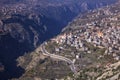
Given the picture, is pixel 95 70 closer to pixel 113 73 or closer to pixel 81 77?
pixel 81 77

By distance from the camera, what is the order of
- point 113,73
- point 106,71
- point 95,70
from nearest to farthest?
point 113,73, point 106,71, point 95,70

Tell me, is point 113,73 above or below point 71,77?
above

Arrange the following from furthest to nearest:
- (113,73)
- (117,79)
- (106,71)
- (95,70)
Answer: (95,70), (106,71), (113,73), (117,79)

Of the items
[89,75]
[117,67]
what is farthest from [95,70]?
[117,67]

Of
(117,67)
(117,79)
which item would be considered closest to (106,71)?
(117,67)

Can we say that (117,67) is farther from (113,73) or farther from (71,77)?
(71,77)

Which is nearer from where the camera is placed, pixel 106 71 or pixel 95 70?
pixel 106 71

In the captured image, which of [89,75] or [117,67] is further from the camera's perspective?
[89,75]

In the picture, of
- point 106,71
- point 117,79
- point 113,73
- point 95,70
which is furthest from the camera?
point 95,70

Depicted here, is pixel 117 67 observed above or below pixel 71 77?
above
